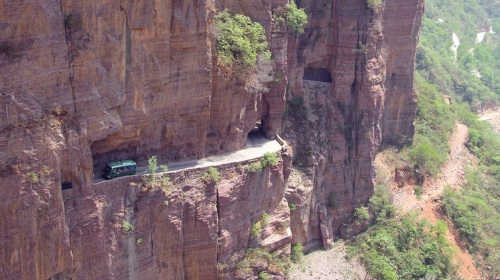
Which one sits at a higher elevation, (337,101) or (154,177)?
(337,101)

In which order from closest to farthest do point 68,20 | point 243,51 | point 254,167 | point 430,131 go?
point 68,20, point 243,51, point 254,167, point 430,131

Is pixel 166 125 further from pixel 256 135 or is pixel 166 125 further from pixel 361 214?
pixel 361 214

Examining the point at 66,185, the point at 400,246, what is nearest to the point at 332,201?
the point at 400,246

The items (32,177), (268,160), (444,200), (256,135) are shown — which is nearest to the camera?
(32,177)

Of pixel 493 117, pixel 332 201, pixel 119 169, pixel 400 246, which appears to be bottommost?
pixel 400 246

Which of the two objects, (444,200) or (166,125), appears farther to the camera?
(444,200)

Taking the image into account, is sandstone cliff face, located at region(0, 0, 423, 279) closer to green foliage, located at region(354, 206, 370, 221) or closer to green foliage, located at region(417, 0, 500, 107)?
green foliage, located at region(354, 206, 370, 221)

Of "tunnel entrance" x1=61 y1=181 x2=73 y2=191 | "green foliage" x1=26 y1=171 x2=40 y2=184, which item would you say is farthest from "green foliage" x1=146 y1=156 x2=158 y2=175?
"green foliage" x1=26 y1=171 x2=40 y2=184
